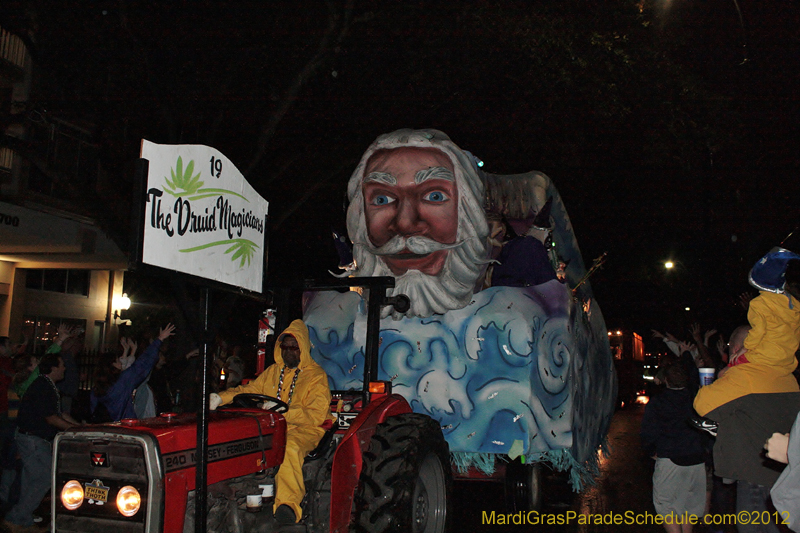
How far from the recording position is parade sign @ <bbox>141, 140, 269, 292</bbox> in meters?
3.26

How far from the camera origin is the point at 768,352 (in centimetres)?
396

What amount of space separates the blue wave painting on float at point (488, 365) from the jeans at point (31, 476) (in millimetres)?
2790

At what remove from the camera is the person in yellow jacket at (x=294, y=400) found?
182 inches

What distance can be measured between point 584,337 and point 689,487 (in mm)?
2189

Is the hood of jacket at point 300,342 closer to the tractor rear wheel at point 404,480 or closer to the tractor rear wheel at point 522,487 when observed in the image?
the tractor rear wheel at point 404,480

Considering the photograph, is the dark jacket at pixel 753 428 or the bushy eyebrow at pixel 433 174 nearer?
the dark jacket at pixel 753 428

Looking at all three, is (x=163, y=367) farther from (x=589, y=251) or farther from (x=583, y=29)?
(x=589, y=251)

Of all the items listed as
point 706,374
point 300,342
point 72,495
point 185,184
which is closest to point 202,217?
point 185,184

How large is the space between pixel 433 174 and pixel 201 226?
3.65 m

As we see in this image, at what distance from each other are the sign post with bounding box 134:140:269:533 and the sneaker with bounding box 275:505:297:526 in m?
1.17

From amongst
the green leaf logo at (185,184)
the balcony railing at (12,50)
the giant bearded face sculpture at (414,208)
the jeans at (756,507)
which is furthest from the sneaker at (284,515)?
the balcony railing at (12,50)

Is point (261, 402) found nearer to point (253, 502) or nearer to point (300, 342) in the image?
point (300, 342)

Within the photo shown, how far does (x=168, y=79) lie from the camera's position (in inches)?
454

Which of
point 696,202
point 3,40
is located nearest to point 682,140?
point 696,202
